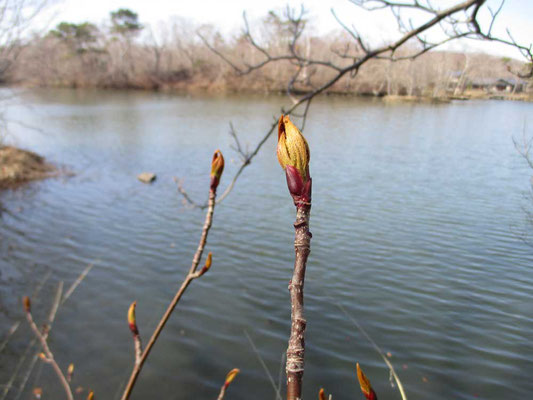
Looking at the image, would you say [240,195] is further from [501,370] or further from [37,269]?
[501,370]

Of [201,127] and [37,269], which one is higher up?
[201,127]

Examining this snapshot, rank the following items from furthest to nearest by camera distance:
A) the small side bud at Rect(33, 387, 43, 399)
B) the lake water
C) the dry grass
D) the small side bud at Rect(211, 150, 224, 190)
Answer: the dry grass
the lake water
the small side bud at Rect(33, 387, 43, 399)
the small side bud at Rect(211, 150, 224, 190)

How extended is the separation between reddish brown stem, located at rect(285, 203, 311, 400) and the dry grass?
14.4 meters

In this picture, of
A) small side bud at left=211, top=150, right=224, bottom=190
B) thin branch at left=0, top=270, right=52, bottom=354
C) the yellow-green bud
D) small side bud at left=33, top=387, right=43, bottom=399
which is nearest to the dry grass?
thin branch at left=0, top=270, right=52, bottom=354

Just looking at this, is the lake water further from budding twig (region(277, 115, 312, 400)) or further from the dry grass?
budding twig (region(277, 115, 312, 400))

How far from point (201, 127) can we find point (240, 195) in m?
12.4

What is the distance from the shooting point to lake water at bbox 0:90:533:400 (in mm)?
5004

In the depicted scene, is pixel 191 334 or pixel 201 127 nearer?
pixel 191 334

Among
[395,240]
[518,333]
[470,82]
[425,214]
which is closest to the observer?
[470,82]

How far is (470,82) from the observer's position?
15.4 feet

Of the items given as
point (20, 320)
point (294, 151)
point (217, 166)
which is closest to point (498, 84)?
point (217, 166)

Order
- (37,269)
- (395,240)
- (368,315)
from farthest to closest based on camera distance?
(395,240) → (37,269) → (368,315)

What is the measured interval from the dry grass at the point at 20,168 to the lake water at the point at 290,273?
93 centimetres

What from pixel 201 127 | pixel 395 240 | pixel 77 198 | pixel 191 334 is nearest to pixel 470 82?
pixel 395 240
